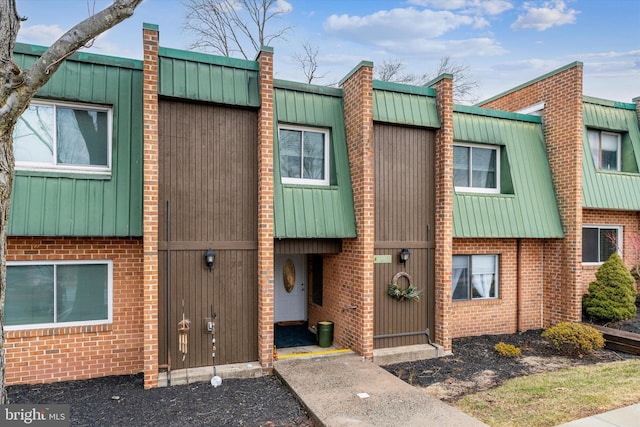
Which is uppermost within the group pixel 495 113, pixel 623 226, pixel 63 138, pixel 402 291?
pixel 495 113

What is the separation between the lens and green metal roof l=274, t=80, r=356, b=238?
7.19 metres

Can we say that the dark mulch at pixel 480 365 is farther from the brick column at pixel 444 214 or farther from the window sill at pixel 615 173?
the window sill at pixel 615 173

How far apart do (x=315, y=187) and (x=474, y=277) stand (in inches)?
191

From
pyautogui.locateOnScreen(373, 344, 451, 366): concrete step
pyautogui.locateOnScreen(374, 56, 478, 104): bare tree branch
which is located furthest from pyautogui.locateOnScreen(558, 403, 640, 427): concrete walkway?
pyautogui.locateOnScreen(374, 56, 478, 104): bare tree branch

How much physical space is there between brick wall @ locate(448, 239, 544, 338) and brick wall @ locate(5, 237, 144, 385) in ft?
22.8

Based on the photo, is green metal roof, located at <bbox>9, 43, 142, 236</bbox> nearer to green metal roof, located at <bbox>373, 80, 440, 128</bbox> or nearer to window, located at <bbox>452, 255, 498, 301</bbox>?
green metal roof, located at <bbox>373, 80, 440, 128</bbox>

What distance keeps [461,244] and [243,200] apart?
5.43 m

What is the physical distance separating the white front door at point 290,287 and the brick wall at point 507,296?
3.86m

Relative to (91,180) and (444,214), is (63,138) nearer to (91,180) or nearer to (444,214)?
(91,180)

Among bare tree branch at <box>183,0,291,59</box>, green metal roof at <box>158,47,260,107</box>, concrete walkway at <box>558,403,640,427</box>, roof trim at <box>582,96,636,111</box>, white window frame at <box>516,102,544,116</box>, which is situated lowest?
concrete walkway at <box>558,403,640,427</box>

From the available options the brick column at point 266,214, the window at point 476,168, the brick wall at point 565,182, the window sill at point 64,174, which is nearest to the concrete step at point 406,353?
the brick column at point 266,214

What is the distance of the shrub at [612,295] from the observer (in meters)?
9.23

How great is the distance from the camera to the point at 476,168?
30.9 feet

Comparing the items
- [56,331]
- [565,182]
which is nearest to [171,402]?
[56,331]
